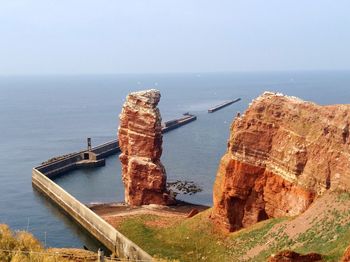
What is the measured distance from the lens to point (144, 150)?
60375 mm

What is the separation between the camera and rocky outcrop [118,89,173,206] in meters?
59.6

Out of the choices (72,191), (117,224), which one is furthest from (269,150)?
(72,191)

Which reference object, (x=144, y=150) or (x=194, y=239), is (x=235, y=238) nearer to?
(x=194, y=239)

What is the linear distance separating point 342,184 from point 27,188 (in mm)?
54454

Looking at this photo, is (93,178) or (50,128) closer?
(93,178)

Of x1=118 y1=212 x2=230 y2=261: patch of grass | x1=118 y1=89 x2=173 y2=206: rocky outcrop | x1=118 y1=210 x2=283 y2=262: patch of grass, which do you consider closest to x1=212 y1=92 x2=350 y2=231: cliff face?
x1=118 y1=210 x2=283 y2=262: patch of grass

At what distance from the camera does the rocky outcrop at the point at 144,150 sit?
59.6 metres

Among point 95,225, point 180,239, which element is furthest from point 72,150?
point 180,239

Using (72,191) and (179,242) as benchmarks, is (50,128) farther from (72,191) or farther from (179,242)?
(179,242)

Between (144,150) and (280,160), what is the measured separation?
22.3 metres

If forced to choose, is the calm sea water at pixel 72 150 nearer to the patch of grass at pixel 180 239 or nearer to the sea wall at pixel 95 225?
the sea wall at pixel 95 225

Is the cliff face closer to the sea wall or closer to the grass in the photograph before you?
the grass

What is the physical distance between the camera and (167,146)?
113 meters

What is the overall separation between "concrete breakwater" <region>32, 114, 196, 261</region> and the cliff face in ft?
29.3
